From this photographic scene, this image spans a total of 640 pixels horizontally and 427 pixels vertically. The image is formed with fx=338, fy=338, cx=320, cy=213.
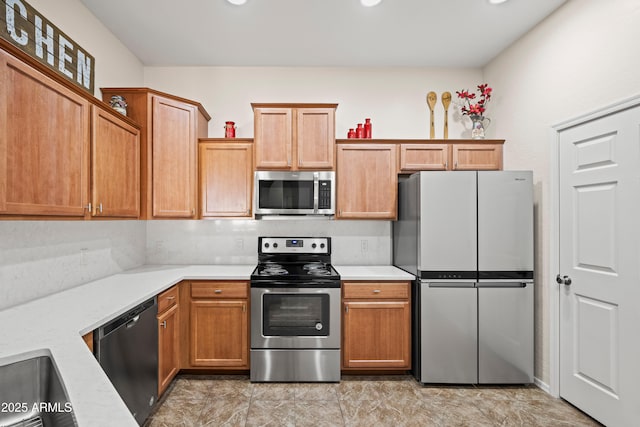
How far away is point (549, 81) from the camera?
2658 millimetres

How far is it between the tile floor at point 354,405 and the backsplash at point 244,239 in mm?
1129

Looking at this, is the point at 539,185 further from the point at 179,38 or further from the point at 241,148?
the point at 179,38

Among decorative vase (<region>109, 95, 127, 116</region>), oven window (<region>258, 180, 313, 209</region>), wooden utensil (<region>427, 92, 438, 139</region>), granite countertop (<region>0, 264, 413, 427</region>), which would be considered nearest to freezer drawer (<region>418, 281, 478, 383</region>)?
granite countertop (<region>0, 264, 413, 427</region>)

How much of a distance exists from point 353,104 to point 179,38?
68.3 inches

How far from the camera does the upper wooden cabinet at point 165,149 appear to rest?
2830mm

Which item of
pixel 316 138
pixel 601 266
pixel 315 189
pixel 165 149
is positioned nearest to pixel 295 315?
pixel 315 189

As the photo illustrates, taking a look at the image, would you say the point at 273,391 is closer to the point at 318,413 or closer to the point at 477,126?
the point at 318,413

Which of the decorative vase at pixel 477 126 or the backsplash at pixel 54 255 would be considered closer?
the backsplash at pixel 54 255

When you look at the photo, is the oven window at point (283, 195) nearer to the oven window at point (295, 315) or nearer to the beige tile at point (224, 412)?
the oven window at point (295, 315)

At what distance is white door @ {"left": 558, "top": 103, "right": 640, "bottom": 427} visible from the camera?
202 cm

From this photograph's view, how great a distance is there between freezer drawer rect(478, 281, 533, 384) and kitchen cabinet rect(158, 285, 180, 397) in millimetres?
2442

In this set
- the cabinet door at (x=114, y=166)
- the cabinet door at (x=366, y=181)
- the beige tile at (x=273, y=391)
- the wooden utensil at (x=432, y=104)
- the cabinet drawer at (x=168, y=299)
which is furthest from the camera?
the wooden utensil at (x=432, y=104)

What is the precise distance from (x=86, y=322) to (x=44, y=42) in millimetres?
1739

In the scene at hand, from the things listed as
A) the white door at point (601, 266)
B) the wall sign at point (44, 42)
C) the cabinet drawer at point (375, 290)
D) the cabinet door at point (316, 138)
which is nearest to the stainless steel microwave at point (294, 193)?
the cabinet door at point (316, 138)
